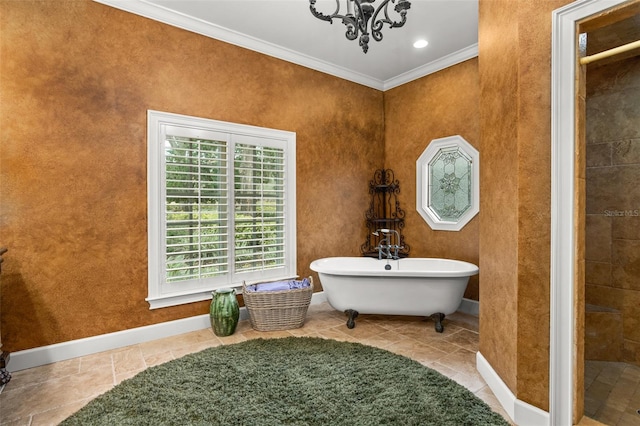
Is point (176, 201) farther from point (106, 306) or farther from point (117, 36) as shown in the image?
point (117, 36)

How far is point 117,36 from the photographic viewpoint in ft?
9.55

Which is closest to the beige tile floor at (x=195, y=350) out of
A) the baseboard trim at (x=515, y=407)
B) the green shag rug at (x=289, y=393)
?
the baseboard trim at (x=515, y=407)

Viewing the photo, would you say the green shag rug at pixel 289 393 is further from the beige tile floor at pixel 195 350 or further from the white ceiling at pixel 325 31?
the white ceiling at pixel 325 31

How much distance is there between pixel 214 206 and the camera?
337cm

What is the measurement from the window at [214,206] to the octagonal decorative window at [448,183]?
70.2 inches

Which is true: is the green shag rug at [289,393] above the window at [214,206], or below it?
below

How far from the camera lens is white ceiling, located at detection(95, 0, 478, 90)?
3049 mm

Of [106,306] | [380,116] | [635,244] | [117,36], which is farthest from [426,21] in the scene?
[106,306]

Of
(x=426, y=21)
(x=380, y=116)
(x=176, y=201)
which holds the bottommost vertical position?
(x=176, y=201)

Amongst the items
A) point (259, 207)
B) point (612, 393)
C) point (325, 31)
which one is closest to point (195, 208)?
point (259, 207)

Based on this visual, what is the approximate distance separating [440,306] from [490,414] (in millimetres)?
1326

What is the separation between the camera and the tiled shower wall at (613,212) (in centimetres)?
264

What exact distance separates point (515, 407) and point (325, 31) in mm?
3602

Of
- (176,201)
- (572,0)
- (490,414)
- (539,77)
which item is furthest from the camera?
(176,201)
